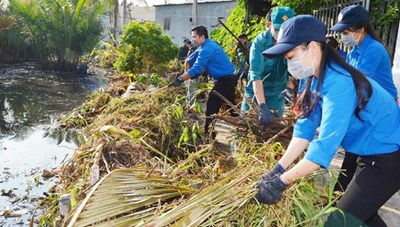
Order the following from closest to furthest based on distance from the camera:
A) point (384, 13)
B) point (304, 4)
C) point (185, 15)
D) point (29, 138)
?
point (384, 13), point (29, 138), point (304, 4), point (185, 15)

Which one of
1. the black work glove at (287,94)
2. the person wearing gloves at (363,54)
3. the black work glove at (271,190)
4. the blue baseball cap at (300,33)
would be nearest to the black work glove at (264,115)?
the black work glove at (287,94)

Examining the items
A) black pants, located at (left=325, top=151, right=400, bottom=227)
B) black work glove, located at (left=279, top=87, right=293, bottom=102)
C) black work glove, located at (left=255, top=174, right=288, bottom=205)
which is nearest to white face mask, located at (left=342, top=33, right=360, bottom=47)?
black work glove, located at (left=279, top=87, right=293, bottom=102)

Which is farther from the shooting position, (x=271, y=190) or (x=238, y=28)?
(x=238, y=28)

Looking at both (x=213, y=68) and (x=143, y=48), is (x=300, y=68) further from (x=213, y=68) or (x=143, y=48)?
(x=143, y=48)

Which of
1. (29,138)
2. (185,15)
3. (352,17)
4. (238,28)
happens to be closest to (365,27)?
(352,17)

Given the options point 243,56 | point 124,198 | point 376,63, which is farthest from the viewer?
point 243,56

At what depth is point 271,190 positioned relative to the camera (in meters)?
1.76

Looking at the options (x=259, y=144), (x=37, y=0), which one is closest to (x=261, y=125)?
(x=259, y=144)

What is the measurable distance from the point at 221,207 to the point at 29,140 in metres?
5.39

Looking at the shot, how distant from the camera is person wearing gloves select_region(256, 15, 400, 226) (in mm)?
1640

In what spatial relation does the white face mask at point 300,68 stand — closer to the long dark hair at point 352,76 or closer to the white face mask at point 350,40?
the long dark hair at point 352,76

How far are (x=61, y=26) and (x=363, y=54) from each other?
53.2 ft

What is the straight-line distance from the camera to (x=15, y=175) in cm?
469

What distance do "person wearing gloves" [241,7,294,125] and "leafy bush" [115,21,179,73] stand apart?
5325 millimetres
